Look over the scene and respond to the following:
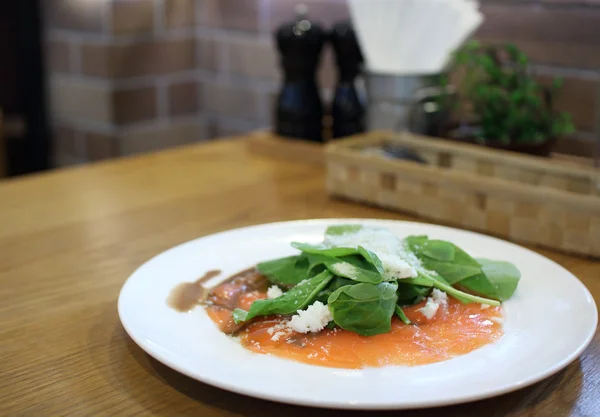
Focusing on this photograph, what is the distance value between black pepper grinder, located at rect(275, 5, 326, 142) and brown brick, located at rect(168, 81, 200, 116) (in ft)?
2.71

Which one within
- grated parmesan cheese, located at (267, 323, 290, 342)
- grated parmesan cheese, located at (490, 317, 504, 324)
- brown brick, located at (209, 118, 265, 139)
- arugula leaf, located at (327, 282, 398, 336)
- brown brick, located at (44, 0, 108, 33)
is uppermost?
brown brick, located at (44, 0, 108, 33)

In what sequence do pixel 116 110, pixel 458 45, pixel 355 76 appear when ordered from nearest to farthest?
pixel 458 45 → pixel 355 76 → pixel 116 110

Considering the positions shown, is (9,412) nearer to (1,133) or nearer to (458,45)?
(458,45)

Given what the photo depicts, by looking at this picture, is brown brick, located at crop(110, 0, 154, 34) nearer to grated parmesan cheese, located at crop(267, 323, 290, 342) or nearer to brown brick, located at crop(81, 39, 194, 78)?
brown brick, located at crop(81, 39, 194, 78)

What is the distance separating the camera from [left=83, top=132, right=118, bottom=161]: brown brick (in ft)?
7.60

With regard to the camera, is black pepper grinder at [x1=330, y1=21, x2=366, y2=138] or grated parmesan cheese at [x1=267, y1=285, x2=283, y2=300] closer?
grated parmesan cheese at [x1=267, y1=285, x2=283, y2=300]

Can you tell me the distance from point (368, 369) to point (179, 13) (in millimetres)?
1907

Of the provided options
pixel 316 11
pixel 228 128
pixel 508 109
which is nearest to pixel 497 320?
pixel 508 109

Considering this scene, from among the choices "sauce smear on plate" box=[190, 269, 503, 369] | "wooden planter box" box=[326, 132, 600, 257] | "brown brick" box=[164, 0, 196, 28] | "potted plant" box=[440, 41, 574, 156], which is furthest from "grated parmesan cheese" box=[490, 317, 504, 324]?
"brown brick" box=[164, 0, 196, 28]

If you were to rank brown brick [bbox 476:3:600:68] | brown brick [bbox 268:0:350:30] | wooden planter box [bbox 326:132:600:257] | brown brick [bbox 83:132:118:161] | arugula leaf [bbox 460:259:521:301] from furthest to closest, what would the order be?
1. brown brick [bbox 83:132:118:161]
2. brown brick [bbox 268:0:350:30]
3. brown brick [bbox 476:3:600:68]
4. wooden planter box [bbox 326:132:600:257]
5. arugula leaf [bbox 460:259:521:301]

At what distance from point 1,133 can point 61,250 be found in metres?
1.42

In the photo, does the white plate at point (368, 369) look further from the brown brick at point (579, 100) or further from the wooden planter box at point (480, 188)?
the brown brick at point (579, 100)

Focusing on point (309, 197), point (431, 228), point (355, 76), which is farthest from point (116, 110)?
point (431, 228)

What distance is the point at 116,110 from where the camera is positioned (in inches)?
89.9
